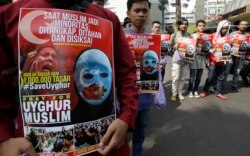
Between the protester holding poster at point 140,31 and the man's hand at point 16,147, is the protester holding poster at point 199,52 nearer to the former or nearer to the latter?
the protester holding poster at point 140,31

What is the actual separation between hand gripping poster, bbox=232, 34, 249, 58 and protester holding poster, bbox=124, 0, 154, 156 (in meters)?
4.71

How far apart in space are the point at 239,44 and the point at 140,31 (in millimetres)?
4893

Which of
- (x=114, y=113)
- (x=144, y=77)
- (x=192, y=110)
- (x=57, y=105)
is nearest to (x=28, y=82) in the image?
(x=57, y=105)

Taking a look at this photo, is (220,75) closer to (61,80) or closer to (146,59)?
(146,59)

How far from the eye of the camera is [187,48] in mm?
6543

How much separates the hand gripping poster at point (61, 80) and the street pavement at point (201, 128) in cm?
284

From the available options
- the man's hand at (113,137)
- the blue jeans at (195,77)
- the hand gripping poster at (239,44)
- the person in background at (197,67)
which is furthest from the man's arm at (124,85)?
the hand gripping poster at (239,44)

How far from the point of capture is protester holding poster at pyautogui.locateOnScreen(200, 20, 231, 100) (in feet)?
23.1

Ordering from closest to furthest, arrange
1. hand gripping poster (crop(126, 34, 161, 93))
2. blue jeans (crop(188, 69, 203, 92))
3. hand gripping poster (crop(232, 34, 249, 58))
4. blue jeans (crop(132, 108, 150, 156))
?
hand gripping poster (crop(126, 34, 161, 93)), blue jeans (crop(132, 108, 150, 156)), blue jeans (crop(188, 69, 203, 92)), hand gripping poster (crop(232, 34, 249, 58))

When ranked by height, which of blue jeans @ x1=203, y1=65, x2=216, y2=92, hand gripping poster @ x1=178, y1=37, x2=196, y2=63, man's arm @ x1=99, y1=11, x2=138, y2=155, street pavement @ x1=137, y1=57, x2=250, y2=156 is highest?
hand gripping poster @ x1=178, y1=37, x2=196, y2=63

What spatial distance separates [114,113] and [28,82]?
15.3 inches

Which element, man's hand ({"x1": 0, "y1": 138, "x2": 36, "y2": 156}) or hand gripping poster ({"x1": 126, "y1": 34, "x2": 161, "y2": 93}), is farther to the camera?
hand gripping poster ({"x1": 126, "y1": 34, "x2": 161, "y2": 93})

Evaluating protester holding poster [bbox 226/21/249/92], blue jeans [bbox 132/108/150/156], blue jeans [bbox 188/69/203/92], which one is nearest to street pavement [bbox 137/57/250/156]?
blue jeans [bbox 188/69/203/92]

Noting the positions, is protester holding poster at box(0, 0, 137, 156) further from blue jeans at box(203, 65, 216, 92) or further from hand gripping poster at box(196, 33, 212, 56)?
blue jeans at box(203, 65, 216, 92)
